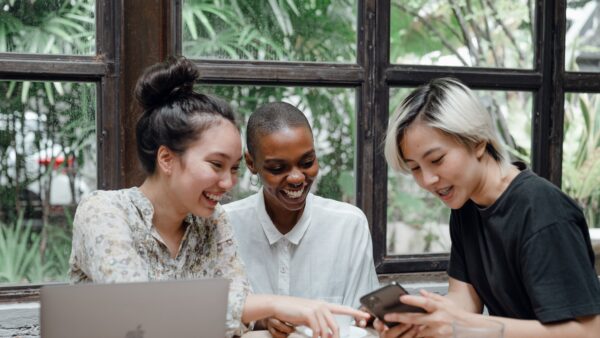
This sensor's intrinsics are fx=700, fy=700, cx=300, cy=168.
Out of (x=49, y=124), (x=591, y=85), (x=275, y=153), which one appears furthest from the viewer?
(x=591, y=85)

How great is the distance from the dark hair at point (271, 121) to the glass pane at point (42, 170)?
613 mm

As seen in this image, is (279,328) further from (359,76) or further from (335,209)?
(359,76)

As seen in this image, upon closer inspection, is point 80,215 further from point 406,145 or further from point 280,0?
point 280,0

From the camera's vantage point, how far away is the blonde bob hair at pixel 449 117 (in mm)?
1669

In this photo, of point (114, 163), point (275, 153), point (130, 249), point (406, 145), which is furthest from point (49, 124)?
point (406, 145)

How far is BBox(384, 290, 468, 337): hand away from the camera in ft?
5.11

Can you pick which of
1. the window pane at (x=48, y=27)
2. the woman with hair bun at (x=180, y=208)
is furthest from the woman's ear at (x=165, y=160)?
the window pane at (x=48, y=27)

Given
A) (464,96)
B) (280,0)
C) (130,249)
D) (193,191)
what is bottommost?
(130,249)

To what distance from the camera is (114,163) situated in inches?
93.3

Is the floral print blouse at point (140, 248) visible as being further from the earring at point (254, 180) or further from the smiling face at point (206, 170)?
the earring at point (254, 180)

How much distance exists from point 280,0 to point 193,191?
1.11m

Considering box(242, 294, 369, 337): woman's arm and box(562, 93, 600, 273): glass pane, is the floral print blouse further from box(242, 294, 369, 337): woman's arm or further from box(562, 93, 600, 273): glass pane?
box(562, 93, 600, 273): glass pane

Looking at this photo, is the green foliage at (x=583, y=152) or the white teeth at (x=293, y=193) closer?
the white teeth at (x=293, y=193)

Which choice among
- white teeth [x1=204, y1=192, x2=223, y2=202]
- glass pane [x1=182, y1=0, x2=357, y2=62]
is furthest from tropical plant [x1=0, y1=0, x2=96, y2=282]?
white teeth [x1=204, y1=192, x2=223, y2=202]
